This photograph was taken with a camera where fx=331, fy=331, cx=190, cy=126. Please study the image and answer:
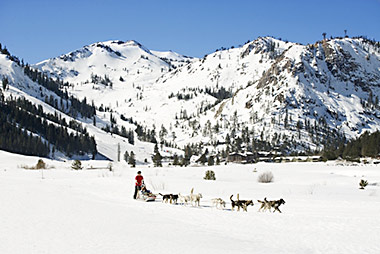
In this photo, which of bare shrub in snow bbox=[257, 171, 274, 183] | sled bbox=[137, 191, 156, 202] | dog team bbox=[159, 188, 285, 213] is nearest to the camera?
dog team bbox=[159, 188, 285, 213]

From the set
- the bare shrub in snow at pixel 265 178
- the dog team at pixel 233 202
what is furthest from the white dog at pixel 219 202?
the bare shrub in snow at pixel 265 178

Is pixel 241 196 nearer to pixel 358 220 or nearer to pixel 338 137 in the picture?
pixel 358 220

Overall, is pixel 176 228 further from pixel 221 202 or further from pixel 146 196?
pixel 146 196

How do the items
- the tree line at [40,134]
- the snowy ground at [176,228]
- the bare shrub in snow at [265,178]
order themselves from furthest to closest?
the tree line at [40,134], the bare shrub in snow at [265,178], the snowy ground at [176,228]

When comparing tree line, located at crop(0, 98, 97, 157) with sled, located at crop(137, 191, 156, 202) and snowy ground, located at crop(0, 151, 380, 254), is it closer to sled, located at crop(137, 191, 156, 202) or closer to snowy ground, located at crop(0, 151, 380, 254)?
sled, located at crop(137, 191, 156, 202)

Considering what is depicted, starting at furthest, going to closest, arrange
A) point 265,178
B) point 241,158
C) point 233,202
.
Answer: point 241,158
point 265,178
point 233,202

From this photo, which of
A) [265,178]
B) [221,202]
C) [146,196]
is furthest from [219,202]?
[265,178]

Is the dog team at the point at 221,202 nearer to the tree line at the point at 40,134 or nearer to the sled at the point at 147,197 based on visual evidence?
the sled at the point at 147,197

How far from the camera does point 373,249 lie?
10.9 m

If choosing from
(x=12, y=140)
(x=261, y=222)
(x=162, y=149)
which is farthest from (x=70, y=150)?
(x=261, y=222)

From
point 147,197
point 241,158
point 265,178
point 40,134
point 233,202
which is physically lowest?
point 265,178

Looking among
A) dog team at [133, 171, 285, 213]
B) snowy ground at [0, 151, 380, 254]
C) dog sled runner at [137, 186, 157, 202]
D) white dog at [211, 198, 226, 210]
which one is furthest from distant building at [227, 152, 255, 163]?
white dog at [211, 198, 226, 210]

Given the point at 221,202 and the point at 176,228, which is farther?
the point at 221,202

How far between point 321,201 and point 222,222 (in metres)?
10.6
